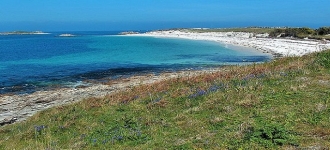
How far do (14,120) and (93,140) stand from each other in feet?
33.1

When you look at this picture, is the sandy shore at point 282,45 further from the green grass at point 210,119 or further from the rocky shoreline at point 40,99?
the rocky shoreline at point 40,99

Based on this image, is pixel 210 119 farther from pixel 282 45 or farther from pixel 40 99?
pixel 282 45

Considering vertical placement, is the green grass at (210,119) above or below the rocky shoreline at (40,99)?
above

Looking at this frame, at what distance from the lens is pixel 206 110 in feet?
36.8

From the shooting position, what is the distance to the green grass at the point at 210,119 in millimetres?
7840

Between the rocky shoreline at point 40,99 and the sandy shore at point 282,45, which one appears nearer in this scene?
the rocky shoreline at point 40,99

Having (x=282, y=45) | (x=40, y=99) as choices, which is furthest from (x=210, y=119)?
(x=282, y=45)

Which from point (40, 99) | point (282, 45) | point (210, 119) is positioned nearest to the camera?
point (210, 119)

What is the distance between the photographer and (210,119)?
9.98m

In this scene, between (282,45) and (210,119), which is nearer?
(210,119)

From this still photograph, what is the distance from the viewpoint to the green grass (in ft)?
25.7

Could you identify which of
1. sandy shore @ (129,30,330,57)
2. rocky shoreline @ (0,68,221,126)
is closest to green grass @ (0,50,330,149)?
rocky shoreline @ (0,68,221,126)

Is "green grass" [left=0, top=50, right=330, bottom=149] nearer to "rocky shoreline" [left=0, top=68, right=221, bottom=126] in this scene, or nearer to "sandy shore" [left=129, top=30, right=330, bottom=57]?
"rocky shoreline" [left=0, top=68, right=221, bottom=126]

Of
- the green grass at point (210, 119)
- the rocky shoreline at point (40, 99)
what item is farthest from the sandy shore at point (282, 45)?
the rocky shoreline at point (40, 99)
